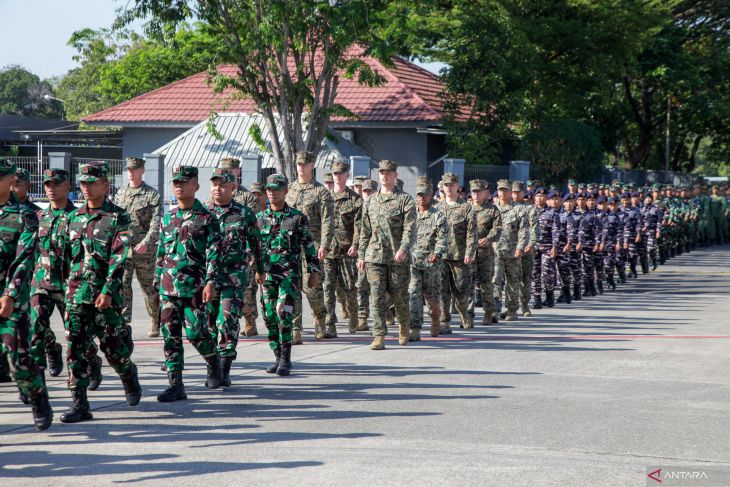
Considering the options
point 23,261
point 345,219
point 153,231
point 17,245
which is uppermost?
point 345,219

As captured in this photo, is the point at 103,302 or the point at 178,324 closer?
the point at 103,302

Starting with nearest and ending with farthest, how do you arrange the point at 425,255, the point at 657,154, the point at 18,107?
the point at 425,255 < the point at 657,154 < the point at 18,107

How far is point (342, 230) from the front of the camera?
13.6 m

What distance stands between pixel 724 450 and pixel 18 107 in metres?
99.7

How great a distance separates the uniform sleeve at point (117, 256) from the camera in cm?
797

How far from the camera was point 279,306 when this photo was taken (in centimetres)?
1024

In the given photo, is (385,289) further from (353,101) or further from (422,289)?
(353,101)

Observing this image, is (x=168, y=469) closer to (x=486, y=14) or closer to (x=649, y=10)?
(x=486, y=14)

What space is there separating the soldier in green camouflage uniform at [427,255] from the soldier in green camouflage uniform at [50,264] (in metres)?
5.10

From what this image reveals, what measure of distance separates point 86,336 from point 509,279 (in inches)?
343

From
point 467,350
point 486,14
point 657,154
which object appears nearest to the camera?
point 467,350

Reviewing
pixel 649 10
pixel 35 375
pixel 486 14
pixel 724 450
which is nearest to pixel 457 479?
pixel 724 450

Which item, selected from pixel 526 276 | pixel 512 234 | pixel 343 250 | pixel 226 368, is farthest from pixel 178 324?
pixel 526 276

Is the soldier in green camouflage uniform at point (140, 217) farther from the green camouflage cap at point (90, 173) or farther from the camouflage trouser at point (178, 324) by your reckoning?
the green camouflage cap at point (90, 173)
